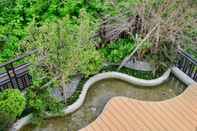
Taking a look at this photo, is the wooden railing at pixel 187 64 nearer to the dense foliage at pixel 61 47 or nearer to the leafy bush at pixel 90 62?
the leafy bush at pixel 90 62

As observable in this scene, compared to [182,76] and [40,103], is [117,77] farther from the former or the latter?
[40,103]

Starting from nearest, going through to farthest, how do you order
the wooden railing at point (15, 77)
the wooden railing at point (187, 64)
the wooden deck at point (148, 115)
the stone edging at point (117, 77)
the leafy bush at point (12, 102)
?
the leafy bush at point (12, 102) < the wooden deck at point (148, 115) < the wooden railing at point (15, 77) < the stone edging at point (117, 77) < the wooden railing at point (187, 64)

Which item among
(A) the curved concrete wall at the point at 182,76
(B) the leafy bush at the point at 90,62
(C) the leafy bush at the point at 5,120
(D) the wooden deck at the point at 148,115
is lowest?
(D) the wooden deck at the point at 148,115

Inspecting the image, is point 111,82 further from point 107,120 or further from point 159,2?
point 159,2

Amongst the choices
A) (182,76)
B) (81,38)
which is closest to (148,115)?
(182,76)

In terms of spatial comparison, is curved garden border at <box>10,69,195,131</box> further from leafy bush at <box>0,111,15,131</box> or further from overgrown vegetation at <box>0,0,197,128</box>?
leafy bush at <box>0,111,15,131</box>

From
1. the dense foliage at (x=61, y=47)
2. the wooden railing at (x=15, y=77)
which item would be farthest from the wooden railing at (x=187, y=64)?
the wooden railing at (x=15, y=77)

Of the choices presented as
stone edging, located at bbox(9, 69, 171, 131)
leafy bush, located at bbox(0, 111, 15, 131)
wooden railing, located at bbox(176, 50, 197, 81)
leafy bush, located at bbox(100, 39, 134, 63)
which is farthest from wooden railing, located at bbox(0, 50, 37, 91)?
wooden railing, located at bbox(176, 50, 197, 81)

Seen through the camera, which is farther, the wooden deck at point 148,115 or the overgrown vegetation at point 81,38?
the wooden deck at point 148,115
